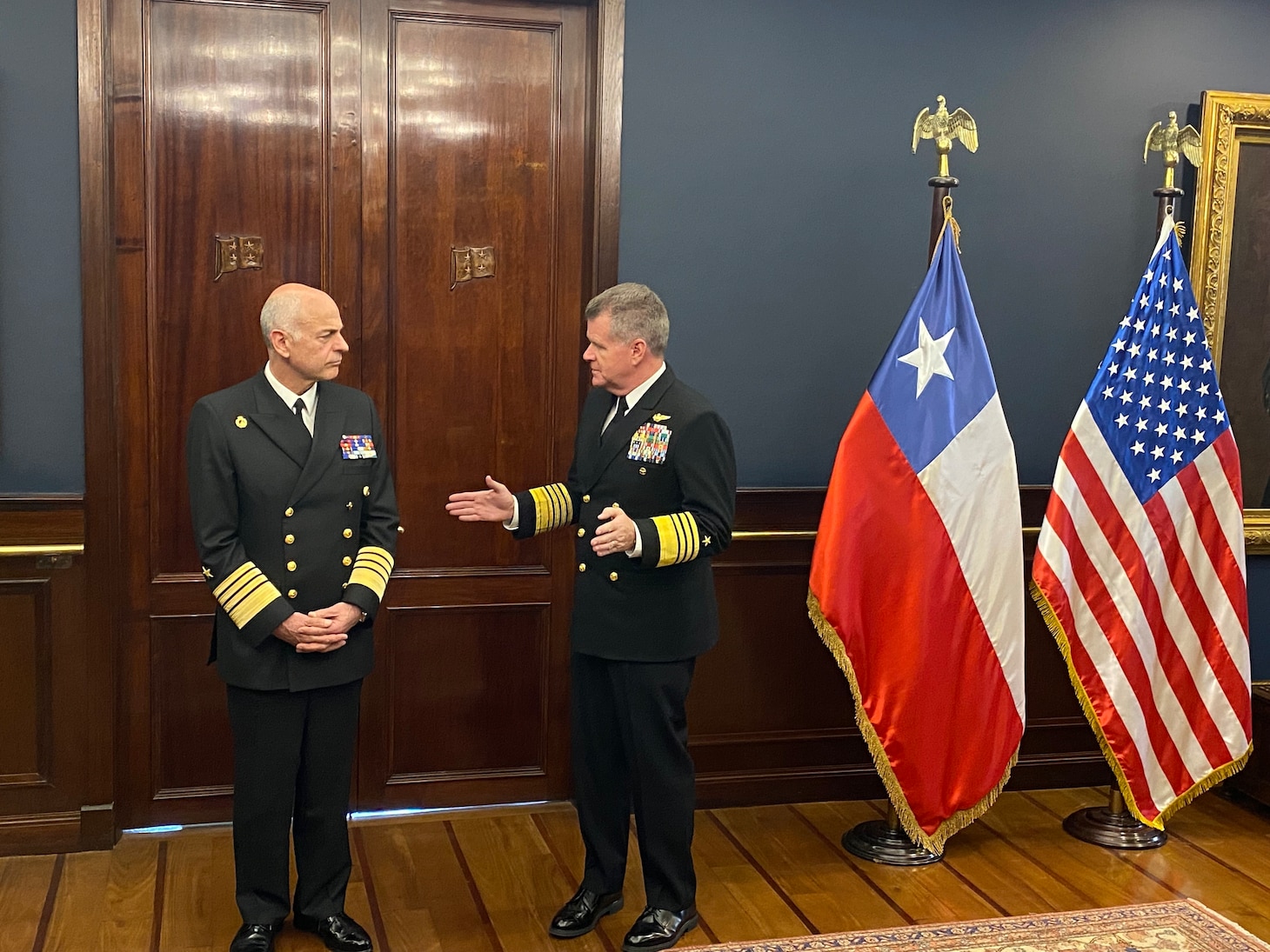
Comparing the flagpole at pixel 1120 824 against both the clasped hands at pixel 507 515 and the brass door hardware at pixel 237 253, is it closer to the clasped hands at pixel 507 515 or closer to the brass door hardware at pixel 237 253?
the clasped hands at pixel 507 515

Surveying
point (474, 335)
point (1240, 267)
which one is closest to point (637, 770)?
point (474, 335)

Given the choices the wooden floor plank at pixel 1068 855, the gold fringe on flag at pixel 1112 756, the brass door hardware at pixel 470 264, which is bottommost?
the wooden floor plank at pixel 1068 855

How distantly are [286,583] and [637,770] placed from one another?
929mm

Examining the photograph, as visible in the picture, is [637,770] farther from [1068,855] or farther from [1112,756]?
[1112,756]

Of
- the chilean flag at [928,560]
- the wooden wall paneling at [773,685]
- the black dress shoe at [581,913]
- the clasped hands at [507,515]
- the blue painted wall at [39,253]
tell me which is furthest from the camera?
the wooden wall paneling at [773,685]

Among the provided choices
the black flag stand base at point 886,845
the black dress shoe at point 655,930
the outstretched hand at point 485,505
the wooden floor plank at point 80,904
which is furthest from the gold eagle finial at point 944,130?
the wooden floor plank at point 80,904

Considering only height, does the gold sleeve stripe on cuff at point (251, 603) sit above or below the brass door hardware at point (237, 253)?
below

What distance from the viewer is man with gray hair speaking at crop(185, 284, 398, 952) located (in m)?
2.76

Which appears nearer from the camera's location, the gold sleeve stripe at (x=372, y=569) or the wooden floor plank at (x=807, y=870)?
the gold sleeve stripe at (x=372, y=569)

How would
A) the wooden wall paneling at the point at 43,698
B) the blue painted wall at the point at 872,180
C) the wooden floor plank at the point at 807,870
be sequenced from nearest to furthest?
the wooden floor plank at the point at 807,870
the wooden wall paneling at the point at 43,698
the blue painted wall at the point at 872,180

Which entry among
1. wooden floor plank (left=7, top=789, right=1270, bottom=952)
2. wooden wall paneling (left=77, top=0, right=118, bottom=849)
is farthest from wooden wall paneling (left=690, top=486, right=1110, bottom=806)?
→ wooden wall paneling (left=77, top=0, right=118, bottom=849)

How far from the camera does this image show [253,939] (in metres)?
2.89

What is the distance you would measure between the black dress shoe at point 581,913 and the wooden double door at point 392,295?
2.88ft

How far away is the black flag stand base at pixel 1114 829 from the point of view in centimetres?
376
